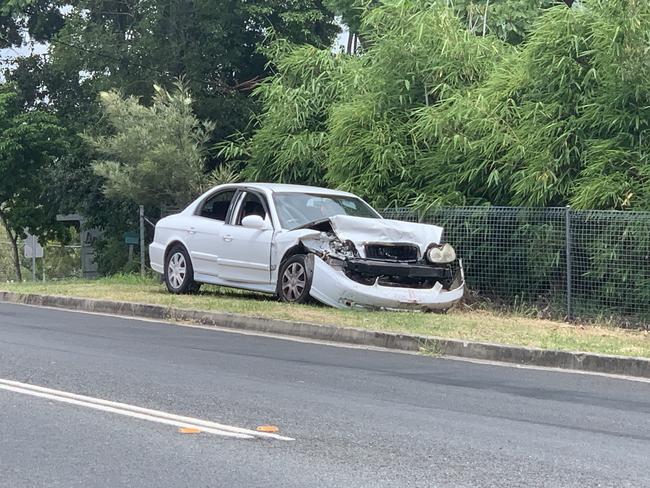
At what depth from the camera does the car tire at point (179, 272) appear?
1430 centimetres

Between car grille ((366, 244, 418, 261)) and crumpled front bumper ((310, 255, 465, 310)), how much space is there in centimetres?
42

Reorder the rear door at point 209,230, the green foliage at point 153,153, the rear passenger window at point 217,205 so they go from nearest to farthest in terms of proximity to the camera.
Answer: the rear door at point 209,230
the rear passenger window at point 217,205
the green foliage at point 153,153

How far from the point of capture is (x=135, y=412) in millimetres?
6695

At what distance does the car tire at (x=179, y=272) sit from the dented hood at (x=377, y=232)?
10.2ft

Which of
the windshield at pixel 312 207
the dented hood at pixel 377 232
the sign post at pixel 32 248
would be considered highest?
the windshield at pixel 312 207

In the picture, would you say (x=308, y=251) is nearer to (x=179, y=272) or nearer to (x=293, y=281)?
(x=293, y=281)

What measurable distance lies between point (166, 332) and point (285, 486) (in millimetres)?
6410

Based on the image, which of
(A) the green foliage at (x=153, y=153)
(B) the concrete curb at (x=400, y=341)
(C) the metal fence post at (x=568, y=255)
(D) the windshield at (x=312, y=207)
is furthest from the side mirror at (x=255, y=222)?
(A) the green foliage at (x=153, y=153)

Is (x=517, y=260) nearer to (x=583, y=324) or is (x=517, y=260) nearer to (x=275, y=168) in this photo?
(x=583, y=324)

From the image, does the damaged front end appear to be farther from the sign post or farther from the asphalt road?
the sign post

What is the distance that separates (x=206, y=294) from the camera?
14680 millimetres

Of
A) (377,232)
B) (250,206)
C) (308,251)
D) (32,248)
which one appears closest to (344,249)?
(377,232)

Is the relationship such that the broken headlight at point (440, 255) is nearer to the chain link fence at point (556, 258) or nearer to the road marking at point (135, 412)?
the chain link fence at point (556, 258)

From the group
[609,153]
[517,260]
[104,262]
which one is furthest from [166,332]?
[104,262]
